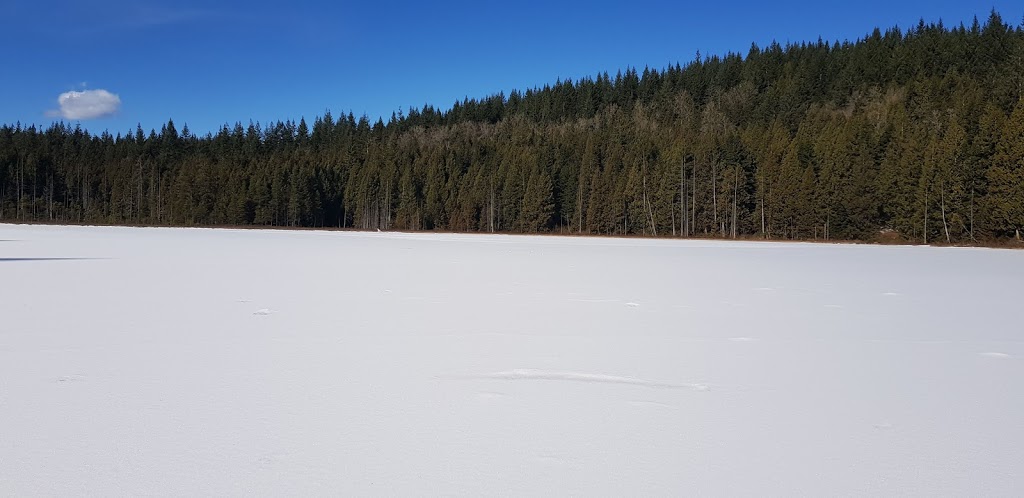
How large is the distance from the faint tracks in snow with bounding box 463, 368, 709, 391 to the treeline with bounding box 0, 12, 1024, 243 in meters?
48.4

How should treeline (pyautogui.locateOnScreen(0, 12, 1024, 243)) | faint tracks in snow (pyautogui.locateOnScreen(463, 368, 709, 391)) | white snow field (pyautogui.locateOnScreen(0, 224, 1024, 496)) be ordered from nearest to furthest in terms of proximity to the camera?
white snow field (pyautogui.locateOnScreen(0, 224, 1024, 496)) → faint tracks in snow (pyautogui.locateOnScreen(463, 368, 709, 391)) → treeline (pyautogui.locateOnScreen(0, 12, 1024, 243))

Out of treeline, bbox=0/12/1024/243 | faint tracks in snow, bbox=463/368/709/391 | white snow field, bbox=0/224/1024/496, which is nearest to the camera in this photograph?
white snow field, bbox=0/224/1024/496

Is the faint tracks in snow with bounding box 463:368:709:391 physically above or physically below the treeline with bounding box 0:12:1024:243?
below

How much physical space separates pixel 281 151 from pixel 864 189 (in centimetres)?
11651

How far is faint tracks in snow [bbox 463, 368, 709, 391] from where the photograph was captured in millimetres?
4785

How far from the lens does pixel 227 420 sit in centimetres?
384

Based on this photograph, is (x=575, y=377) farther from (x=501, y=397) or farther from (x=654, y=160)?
(x=654, y=160)

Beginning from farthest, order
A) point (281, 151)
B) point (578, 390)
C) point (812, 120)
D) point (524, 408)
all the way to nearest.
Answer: point (281, 151) → point (812, 120) → point (578, 390) → point (524, 408)

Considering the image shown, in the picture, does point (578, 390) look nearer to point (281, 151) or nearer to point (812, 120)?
point (812, 120)

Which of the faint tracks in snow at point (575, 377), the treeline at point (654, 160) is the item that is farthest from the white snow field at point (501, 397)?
the treeline at point (654, 160)

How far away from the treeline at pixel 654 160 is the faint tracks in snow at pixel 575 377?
159ft

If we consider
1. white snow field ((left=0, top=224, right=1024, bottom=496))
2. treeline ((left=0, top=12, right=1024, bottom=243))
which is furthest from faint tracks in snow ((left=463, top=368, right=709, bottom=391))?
treeline ((left=0, top=12, right=1024, bottom=243))

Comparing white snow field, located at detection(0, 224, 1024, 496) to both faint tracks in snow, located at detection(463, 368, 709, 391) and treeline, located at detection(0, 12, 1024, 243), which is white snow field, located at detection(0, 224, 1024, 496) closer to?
faint tracks in snow, located at detection(463, 368, 709, 391)

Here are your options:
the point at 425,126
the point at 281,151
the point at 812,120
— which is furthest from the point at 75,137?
the point at 812,120
